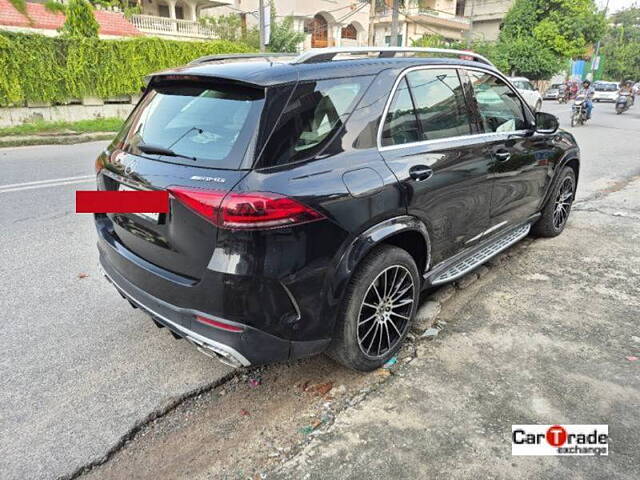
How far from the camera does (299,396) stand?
106 inches

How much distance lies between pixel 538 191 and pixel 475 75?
4.77ft

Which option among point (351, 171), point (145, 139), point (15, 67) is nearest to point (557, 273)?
point (351, 171)

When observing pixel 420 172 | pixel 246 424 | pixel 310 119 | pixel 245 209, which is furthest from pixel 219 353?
pixel 420 172

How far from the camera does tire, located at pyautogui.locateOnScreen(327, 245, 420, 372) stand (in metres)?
2.59

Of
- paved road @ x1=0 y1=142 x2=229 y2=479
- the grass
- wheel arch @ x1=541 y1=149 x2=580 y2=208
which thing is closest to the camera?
paved road @ x1=0 y1=142 x2=229 y2=479

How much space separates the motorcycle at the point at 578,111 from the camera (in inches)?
660

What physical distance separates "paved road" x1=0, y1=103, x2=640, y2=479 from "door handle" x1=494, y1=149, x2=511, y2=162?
2.55 meters

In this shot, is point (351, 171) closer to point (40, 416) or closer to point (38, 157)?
point (40, 416)

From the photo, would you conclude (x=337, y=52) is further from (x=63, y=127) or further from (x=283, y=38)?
Result: (x=283, y=38)

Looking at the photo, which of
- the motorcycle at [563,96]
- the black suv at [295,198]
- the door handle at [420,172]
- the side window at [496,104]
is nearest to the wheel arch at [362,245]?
the black suv at [295,198]

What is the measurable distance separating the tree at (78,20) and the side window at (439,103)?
48.0 feet

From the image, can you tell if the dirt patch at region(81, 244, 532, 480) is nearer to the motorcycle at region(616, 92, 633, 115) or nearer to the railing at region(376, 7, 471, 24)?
the motorcycle at region(616, 92, 633, 115)

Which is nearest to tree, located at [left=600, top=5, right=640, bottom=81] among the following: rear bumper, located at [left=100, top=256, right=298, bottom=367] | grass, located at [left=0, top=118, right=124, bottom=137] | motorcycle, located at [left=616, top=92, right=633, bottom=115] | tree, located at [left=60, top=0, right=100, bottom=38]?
motorcycle, located at [left=616, top=92, right=633, bottom=115]

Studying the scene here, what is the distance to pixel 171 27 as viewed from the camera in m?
27.7
